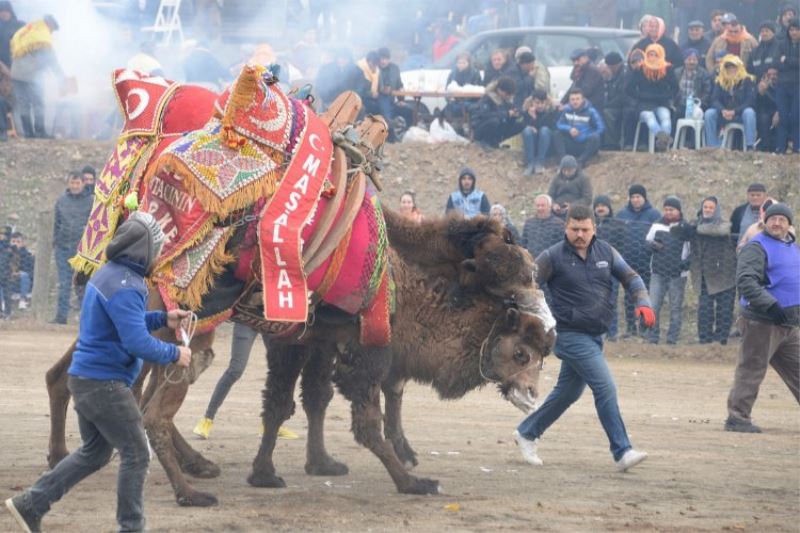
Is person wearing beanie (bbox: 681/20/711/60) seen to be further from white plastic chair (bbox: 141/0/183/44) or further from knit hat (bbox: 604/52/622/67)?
white plastic chair (bbox: 141/0/183/44)

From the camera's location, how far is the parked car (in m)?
23.3

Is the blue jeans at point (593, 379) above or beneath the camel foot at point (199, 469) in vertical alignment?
above

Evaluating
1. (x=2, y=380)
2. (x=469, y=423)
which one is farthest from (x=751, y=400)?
(x=2, y=380)

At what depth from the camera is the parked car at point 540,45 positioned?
76.6ft

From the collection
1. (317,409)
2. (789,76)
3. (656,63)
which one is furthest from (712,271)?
(317,409)

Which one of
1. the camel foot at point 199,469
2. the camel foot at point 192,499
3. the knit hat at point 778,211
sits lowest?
the camel foot at point 199,469

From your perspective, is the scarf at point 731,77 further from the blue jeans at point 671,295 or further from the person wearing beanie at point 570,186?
the blue jeans at point 671,295

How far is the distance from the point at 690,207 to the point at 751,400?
8934 millimetres

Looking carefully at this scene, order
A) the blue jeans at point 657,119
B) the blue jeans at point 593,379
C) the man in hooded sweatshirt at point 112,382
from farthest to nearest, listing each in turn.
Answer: the blue jeans at point 657,119, the blue jeans at point 593,379, the man in hooded sweatshirt at point 112,382

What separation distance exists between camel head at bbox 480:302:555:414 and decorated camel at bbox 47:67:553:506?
0.04 ft

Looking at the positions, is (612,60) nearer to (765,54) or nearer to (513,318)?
(765,54)

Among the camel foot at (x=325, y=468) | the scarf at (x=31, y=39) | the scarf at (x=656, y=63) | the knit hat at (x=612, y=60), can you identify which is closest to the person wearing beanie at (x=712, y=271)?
the scarf at (x=656, y=63)

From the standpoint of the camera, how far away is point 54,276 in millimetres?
20344

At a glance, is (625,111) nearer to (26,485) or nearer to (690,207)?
(690,207)
